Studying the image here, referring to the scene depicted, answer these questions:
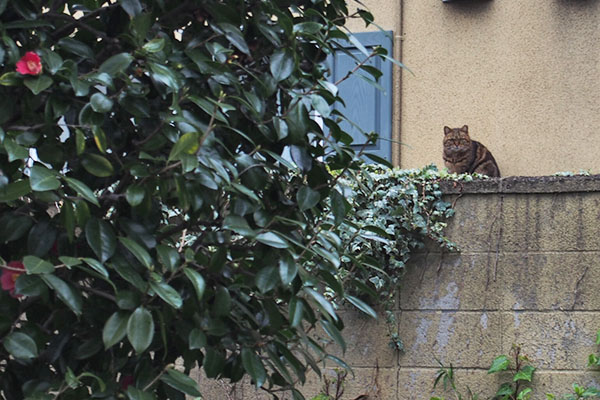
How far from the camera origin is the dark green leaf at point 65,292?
4.86 feet

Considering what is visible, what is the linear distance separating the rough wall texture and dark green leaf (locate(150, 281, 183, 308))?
2.58 metres

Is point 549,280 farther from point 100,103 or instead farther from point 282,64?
point 100,103

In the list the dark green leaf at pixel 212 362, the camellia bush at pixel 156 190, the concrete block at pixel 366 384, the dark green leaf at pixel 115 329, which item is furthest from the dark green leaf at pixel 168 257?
the concrete block at pixel 366 384

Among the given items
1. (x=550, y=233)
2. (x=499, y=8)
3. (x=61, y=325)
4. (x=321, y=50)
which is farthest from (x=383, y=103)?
(x=61, y=325)

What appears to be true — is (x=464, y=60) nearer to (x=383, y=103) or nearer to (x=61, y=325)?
(x=383, y=103)

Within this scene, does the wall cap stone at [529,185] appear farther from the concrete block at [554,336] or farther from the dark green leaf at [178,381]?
the dark green leaf at [178,381]

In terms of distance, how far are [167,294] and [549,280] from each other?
2.71 metres

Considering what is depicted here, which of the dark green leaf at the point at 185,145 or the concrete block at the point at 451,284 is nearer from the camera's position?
the dark green leaf at the point at 185,145

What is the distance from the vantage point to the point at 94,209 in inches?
69.1

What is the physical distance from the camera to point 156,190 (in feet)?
5.75

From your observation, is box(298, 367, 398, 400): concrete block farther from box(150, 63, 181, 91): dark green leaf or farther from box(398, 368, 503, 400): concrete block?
box(150, 63, 181, 91): dark green leaf

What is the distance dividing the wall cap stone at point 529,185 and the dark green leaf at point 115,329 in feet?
8.89

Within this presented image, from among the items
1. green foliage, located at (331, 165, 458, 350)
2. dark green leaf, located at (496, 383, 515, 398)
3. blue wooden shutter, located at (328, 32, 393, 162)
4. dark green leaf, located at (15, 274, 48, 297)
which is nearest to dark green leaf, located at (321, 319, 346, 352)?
dark green leaf, located at (15, 274, 48, 297)

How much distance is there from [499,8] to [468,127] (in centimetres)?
83
